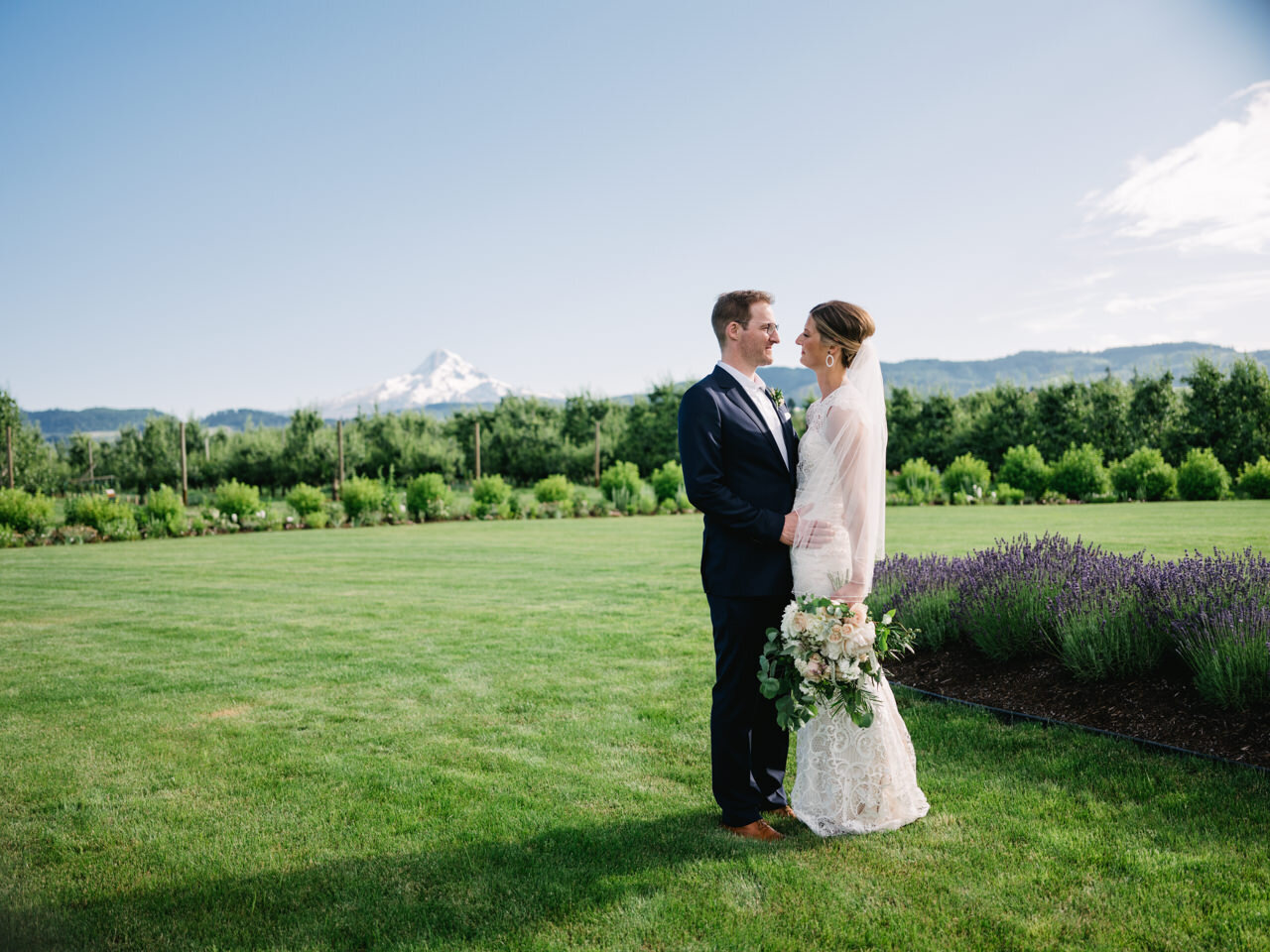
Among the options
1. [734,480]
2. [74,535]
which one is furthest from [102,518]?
[734,480]

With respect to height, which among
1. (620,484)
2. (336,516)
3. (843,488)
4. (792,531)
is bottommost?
(336,516)

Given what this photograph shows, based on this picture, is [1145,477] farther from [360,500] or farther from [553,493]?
[360,500]

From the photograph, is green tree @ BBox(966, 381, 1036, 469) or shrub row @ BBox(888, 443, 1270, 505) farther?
green tree @ BBox(966, 381, 1036, 469)

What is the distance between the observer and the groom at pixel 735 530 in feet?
11.4

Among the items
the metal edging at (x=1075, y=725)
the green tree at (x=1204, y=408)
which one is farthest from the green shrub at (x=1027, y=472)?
the metal edging at (x=1075, y=725)

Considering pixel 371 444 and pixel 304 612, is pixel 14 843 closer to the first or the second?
pixel 304 612

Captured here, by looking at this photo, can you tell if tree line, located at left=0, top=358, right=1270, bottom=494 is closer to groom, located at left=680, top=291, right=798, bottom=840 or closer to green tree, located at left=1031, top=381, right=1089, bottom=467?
green tree, located at left=1031, top=381, right=1089, bottom=467

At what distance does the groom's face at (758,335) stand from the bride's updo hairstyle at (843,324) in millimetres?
210

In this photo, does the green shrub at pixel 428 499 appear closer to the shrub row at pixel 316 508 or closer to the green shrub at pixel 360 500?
the shrub row at pixel 316 508

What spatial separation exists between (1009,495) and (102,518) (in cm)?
2194

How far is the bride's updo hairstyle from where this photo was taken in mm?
3469

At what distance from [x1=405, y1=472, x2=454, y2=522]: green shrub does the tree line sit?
5522mm

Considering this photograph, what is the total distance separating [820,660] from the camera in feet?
10.7

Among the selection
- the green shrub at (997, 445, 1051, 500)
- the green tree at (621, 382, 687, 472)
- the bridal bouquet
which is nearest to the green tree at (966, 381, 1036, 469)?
the green shrub at (997, 445, 1051, 500)
